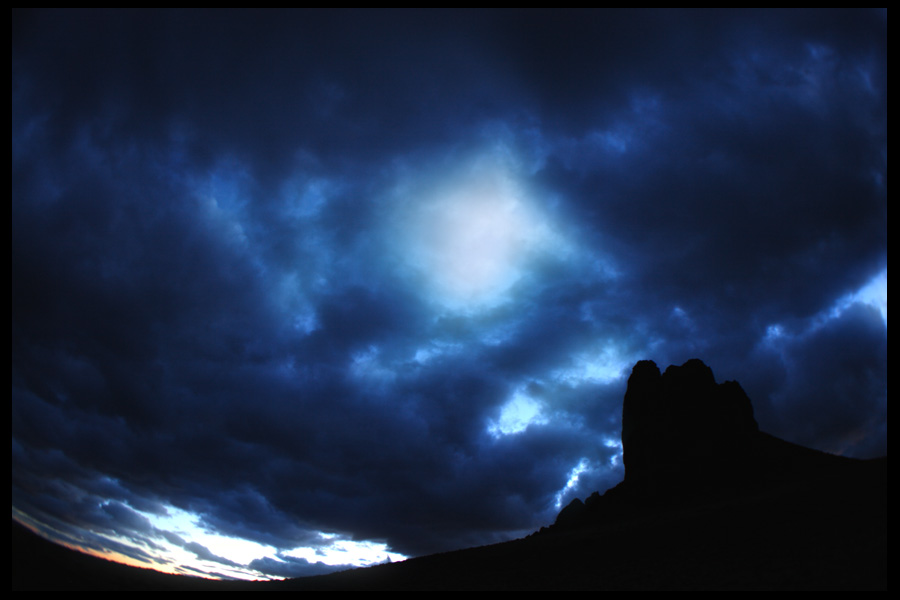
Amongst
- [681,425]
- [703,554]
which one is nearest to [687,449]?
[681,425]

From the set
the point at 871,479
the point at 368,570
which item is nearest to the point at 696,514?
the point at 871,479

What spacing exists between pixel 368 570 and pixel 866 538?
46551 millimetres

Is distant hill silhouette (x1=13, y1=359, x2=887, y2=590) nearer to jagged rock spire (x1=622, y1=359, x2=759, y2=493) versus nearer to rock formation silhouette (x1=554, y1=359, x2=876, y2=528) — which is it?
rock formation silhouette (x1=554, y1=359, x2=876, y2=528)

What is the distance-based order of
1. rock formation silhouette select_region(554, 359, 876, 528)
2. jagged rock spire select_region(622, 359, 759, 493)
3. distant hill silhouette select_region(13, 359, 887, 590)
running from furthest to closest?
jagged rock spire select_region(622, 359, 759, 493) → rock formation silhouette select_region(554, 359, 876, 528) → distant hill silhouette select_region(13, 359, 887, 590)

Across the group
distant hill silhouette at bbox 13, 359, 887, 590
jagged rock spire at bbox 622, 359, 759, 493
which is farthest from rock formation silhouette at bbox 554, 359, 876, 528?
distant hill silhouette at bbox 13, 359, 887, 590

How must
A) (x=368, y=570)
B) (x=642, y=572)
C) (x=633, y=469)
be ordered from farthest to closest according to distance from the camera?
1. (x=633, y=469)
2. (x=368, y=570)
3. (x=642, y=572)

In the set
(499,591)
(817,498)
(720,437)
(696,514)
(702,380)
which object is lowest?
(499,591)

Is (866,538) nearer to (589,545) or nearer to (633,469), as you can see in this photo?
(589,545)

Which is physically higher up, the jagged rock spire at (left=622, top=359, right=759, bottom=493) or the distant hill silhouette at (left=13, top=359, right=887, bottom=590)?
the jagged rock spire at (left=622, top=359, right=759, bottom=493)

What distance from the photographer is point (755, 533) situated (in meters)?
32.7

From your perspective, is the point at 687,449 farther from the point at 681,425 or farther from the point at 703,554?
the point at 703,554

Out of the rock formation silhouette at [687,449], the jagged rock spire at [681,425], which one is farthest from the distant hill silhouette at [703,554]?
the jagged rock spire at [681,425]

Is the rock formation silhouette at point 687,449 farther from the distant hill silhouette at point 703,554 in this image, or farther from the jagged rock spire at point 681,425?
the distant hill silhouette at point 703,554
